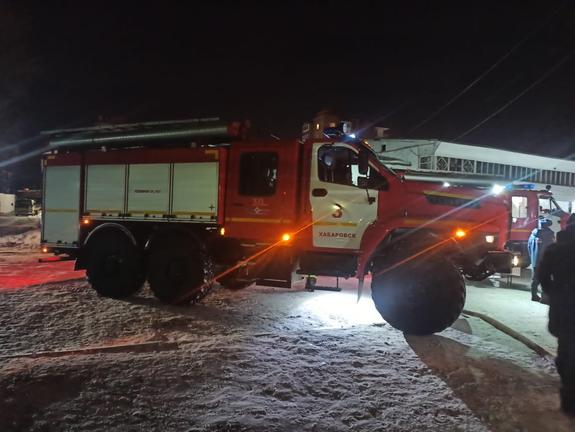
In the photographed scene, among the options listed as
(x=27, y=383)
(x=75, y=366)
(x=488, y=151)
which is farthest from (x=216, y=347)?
(x=488, y=151)

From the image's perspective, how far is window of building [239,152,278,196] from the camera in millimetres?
7559

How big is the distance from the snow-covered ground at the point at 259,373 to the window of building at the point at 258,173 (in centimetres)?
201

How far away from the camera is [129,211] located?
850 centimetres

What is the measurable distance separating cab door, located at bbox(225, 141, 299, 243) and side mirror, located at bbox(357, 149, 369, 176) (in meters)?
1.01

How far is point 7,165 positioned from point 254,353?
160 ft

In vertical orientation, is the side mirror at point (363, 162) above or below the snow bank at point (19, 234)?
above

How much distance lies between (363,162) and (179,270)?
3.61m

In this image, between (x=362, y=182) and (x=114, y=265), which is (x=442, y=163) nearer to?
(x=362, y=182)


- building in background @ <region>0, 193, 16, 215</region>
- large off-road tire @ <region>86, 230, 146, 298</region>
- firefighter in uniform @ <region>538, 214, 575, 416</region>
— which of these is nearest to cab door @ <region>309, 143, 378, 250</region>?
firefighter in uniform @ <region>538, 214, 575, 416</region>

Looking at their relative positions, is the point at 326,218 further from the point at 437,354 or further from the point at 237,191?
the point at 437,354

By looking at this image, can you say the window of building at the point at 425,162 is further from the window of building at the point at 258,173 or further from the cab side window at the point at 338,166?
the window of building at the point at 258,173

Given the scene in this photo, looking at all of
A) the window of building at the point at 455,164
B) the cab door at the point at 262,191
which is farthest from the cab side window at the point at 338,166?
the window of building at the point at 455,164

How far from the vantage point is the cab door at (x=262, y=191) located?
7.39 m

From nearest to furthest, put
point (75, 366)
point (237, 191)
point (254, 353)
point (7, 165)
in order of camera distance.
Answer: point (75, 366)
point (254, 353)
point (237, 191)
point (7, 165)
